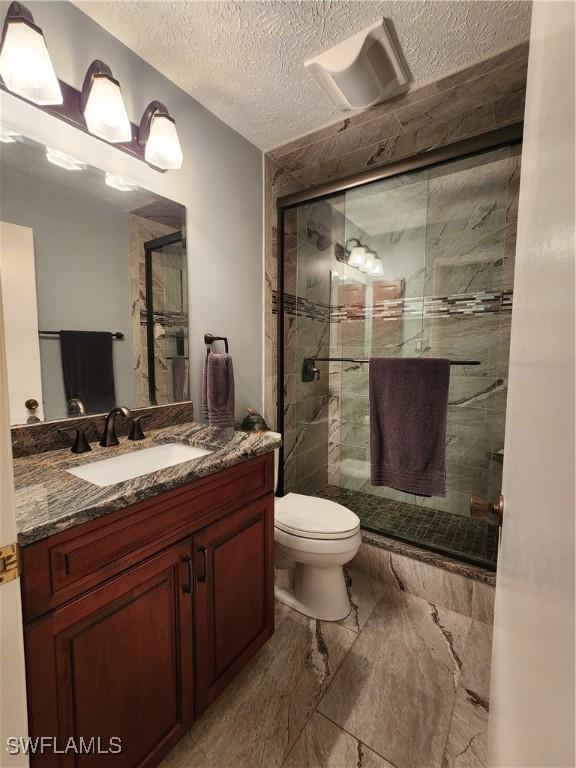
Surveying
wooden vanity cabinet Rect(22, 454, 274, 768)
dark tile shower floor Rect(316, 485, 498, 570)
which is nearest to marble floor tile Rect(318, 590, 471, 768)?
dark tile shower floor Rect(316, 485, 498, 570)

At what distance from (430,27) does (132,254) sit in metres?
1.47

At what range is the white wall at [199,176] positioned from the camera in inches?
45.5

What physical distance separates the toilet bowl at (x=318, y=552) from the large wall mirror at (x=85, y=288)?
849 millimetres

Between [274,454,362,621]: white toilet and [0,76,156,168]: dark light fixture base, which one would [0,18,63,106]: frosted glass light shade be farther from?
[274,454,362,621]: white toilet

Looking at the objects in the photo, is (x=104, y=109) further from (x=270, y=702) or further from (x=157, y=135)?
(x=270, y=702)

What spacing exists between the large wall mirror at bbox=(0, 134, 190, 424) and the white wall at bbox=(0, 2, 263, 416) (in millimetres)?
63

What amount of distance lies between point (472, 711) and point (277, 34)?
263 cm

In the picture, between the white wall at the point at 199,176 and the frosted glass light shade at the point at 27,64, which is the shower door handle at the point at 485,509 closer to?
the white wall at the point at 199,176

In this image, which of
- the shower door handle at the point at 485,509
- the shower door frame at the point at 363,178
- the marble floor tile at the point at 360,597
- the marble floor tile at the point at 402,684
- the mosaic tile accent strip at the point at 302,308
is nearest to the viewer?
the shower door handle at the point at 485,509

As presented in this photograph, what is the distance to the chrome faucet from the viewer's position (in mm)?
1259

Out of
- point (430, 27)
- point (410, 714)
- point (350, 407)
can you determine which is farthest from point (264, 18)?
point (410, 714)

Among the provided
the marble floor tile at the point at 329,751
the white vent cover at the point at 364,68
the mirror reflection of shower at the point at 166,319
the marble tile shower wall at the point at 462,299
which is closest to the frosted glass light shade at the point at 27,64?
the mirror reflection of shower at the point at 166,319

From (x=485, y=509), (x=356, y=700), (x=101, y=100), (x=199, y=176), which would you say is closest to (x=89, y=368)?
(x=101, y=100)

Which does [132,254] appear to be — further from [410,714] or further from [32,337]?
[410,714]
